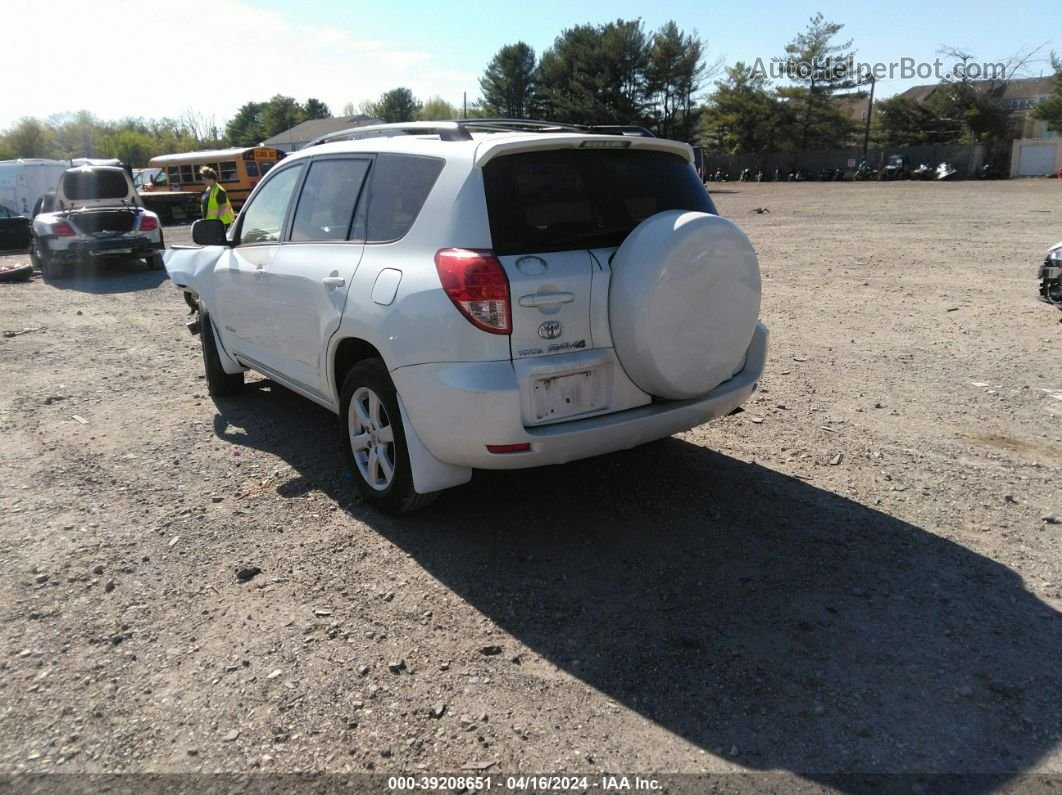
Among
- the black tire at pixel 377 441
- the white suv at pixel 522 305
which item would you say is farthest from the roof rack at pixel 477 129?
the black tire at pixel 377 441

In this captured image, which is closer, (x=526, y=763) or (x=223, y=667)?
(x=526, y=763)

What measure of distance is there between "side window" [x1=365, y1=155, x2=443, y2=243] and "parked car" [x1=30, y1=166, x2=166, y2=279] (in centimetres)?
1250

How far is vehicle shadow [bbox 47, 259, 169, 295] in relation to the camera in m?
13.6

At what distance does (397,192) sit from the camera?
13.1 feet

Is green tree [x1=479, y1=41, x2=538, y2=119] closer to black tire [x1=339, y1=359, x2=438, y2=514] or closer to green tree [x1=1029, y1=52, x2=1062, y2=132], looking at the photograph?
green tree [x1=1029, y1=52, x2=1062, y2=132]

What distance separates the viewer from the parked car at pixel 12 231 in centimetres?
1909

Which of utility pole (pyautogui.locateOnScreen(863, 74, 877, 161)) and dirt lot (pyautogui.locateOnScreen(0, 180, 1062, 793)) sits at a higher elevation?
utility pole (pyautogui.locateOnScreen(863, 74, 877, 161))

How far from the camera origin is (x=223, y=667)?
300cm

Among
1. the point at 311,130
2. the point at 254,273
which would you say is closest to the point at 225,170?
the point at 254,273

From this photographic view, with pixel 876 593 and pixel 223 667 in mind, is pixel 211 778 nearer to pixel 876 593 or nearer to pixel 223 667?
pixel 223 667

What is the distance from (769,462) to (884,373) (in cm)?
234

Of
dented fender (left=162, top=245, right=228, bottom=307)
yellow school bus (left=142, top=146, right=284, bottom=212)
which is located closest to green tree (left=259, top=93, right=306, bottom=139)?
yellow school bus (left=142, top=146, right=284, bottom=212)

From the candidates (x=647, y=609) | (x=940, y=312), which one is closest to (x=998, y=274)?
(x=940, y=312)

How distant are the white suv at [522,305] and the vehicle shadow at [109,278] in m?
10.8
